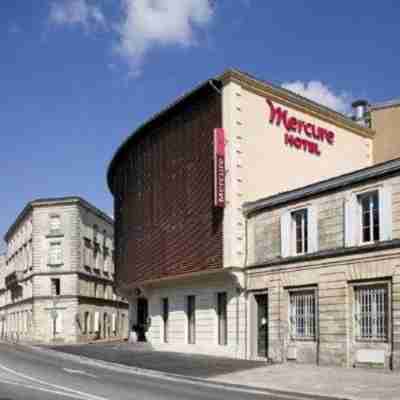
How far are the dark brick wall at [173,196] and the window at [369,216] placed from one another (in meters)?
7.16

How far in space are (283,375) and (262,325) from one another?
5.91 meters

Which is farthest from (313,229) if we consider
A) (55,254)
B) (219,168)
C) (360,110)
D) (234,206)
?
(55,254)

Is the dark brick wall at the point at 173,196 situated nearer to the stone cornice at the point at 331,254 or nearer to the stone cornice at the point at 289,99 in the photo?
the stone cornice at the point at 289,99

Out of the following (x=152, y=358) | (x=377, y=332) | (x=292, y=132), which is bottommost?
(x=152, y=358)

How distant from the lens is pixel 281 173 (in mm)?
30047

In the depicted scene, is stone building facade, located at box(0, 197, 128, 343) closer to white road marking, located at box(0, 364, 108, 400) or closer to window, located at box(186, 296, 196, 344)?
window, located at box(186, 296, 196, 344)

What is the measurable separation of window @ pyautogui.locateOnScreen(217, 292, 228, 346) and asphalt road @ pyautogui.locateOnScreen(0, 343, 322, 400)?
669cm

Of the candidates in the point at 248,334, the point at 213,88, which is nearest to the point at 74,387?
the point at 248,334

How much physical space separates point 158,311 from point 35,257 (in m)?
39.0

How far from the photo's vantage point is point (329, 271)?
23.5 m

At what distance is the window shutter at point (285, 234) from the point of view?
84.4 ft

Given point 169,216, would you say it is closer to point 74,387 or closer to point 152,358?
point 152,358

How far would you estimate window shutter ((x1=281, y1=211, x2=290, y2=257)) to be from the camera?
25734 millimetres

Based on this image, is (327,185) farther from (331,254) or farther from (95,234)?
(95,234)
